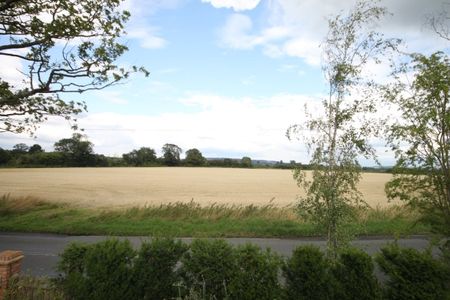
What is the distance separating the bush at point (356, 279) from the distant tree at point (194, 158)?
95.0 metres

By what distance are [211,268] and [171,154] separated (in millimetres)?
95679

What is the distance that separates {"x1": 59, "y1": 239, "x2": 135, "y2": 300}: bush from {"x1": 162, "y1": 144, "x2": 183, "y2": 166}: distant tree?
92915 millimetres

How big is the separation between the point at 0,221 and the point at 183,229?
958 cm

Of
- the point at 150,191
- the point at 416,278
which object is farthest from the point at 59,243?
the point at 150,191

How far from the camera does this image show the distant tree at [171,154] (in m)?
99.1

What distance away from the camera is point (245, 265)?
5980 millimetres

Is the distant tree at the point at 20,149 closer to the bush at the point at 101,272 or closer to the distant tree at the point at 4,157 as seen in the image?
the distant tree at the point at 4,157

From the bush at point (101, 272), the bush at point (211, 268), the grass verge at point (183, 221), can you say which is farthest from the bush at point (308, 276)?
the grass verge at point (183, 221)

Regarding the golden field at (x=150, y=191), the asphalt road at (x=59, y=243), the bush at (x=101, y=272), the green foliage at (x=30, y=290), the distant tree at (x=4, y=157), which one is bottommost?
the asphalt road at (x=59, y=243)

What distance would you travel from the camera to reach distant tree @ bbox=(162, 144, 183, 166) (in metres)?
99.1

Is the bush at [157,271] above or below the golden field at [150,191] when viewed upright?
above

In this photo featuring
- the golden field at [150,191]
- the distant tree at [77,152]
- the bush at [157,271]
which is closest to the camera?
the bush at [157,271]

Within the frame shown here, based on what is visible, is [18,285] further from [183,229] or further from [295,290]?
[183,229]

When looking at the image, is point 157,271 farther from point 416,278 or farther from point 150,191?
point 150,191
